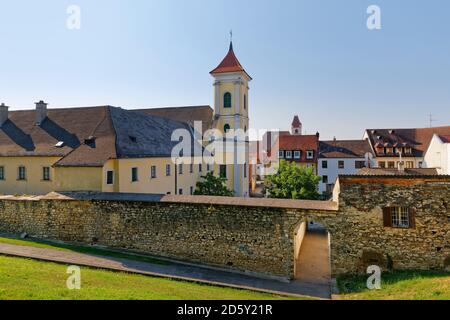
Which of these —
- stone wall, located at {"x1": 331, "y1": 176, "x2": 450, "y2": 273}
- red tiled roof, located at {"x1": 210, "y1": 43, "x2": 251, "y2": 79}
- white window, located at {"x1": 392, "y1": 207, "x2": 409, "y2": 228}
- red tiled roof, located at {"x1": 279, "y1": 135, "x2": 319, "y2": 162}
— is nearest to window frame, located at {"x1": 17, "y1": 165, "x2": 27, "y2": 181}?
red tiled roof, located at {"x1": 210, "y1": 43, "x2": 251, "y2": 79}

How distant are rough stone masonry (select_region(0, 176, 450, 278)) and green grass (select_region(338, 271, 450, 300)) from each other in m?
0.53

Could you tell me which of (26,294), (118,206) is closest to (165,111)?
(118,206)

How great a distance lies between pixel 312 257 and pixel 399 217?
671cm

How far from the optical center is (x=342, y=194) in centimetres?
1405

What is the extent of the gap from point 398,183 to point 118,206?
49.3 feet

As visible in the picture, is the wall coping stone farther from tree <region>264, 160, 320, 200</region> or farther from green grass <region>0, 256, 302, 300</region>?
tree <region>264, 160, 320, 200</region>

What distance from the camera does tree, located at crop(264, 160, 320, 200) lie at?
26.6m

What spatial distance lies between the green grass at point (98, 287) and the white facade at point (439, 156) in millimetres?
25564

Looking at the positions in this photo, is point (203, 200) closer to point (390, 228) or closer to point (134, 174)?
point (134, 174)

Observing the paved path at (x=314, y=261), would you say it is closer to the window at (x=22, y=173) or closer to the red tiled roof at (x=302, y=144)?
the red tiled roof at (x=302, y=144)

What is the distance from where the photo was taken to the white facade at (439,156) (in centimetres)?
2768

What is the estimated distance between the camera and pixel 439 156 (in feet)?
102

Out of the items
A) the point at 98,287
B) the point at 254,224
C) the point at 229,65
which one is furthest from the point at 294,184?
the point at 98,287

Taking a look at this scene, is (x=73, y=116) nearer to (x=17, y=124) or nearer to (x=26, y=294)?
(x=17, y=124)
